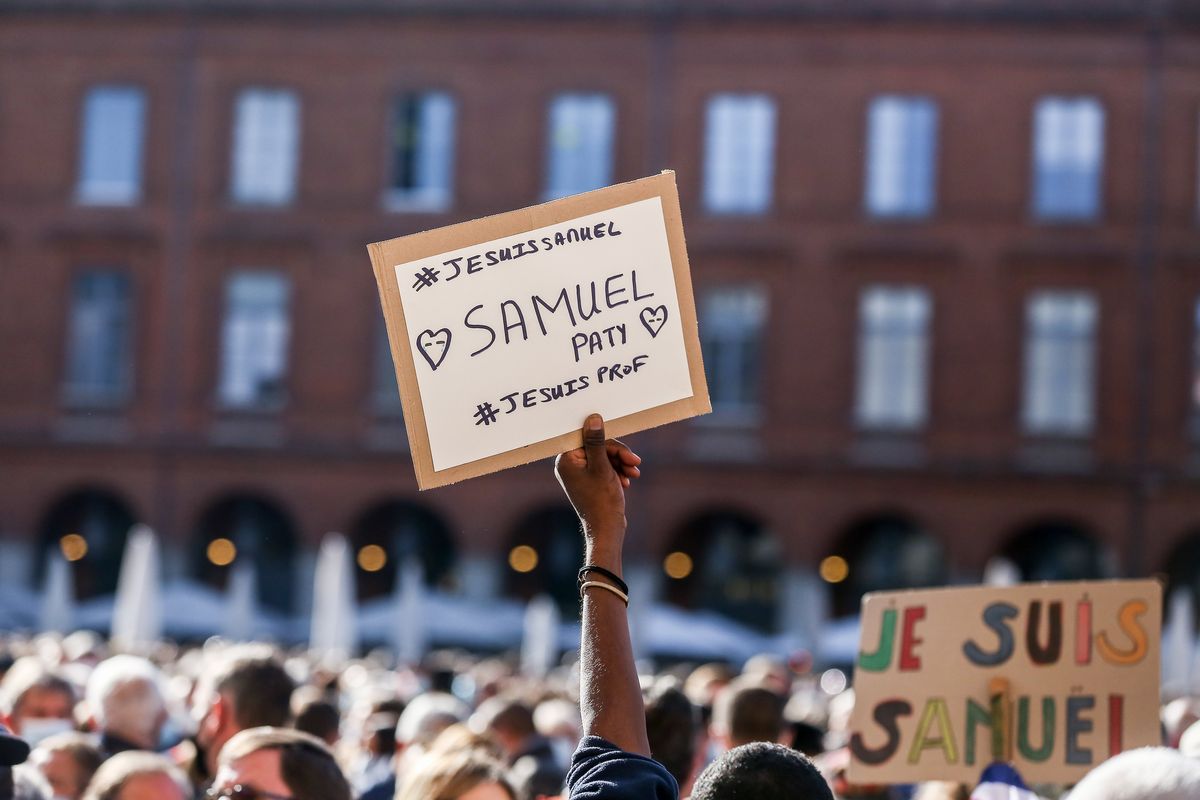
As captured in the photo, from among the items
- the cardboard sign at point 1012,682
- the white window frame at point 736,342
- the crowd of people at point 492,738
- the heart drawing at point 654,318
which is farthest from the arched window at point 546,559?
the heart drawing at point 654,318

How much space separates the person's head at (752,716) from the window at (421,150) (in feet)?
83.1

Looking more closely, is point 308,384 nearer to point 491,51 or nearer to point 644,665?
point 491,51

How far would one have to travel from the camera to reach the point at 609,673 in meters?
2.99

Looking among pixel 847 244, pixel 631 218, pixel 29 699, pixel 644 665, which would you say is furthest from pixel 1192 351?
pixel 631 218

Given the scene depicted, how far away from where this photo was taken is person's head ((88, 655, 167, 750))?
21.8 feet

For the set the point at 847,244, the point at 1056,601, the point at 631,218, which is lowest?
the point at 1056,601

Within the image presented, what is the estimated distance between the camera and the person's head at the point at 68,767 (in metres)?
5.77

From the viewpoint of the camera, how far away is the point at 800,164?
3070cm

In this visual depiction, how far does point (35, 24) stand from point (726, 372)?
43.4 feet

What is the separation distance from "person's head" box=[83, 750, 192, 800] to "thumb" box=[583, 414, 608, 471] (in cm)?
172

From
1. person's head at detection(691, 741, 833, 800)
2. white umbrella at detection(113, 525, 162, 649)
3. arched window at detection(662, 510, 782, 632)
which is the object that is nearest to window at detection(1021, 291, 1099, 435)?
arched window at detection(662, 510, 782, 632)

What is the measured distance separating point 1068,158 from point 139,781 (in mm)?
27789

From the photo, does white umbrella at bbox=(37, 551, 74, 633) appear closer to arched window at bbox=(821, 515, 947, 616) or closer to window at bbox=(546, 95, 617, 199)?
window at bbox=(546, 95, 617, 199)

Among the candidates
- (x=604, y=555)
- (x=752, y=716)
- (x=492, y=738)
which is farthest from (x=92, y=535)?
(x=604, y=555)
